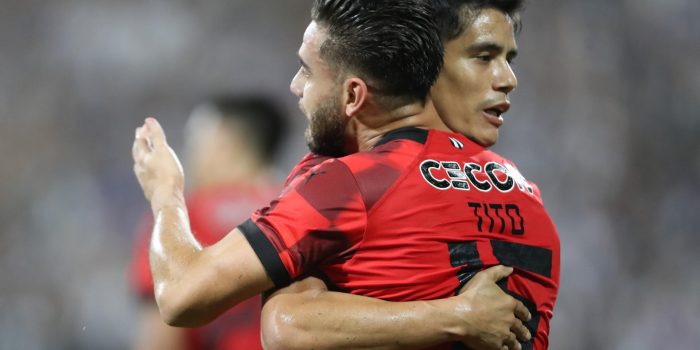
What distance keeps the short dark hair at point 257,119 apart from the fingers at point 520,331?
185cm

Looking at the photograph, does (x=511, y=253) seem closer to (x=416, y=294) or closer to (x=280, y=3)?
(x=416, y=294)

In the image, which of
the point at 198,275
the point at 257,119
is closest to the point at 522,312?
the point at 198,275

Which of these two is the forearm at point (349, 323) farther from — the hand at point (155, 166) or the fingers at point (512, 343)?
the hand at point (155, 166)

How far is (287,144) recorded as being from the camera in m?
6.73

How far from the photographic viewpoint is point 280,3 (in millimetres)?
7078

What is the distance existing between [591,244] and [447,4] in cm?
428

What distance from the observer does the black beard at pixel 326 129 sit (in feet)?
8.25

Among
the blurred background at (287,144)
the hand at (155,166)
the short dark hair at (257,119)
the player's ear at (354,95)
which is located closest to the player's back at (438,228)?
the player's ear at (354,95)

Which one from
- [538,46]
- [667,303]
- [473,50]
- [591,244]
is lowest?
[667,303]

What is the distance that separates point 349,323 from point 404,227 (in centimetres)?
29

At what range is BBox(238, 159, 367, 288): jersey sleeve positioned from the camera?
7.11 feet

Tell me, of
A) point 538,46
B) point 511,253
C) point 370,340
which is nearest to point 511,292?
point 511,253

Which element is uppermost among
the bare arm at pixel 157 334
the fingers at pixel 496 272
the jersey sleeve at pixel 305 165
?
the jersey sleeve at pixel 305 165

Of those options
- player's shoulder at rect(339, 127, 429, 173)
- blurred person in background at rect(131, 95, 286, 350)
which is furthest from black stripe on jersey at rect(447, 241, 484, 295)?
blurred person in background at rect(131, 95, 286, 350)
